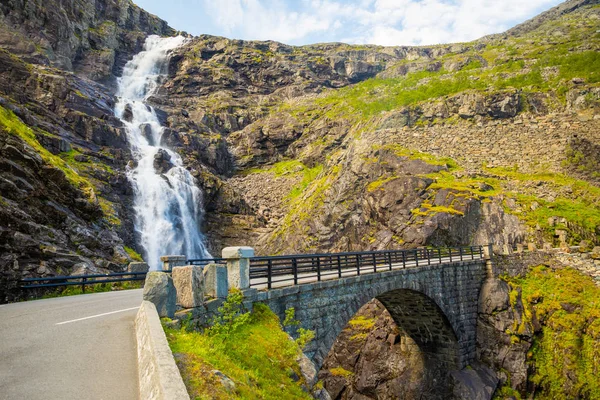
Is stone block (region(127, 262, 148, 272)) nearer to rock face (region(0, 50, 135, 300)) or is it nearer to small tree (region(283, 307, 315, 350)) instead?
rock face (region(0, 50, 135, 300))

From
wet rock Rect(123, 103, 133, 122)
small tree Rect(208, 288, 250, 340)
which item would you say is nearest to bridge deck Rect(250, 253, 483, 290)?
small tree Rect(208, 288, 250, 340)

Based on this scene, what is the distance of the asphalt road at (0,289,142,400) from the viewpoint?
14.9 feet

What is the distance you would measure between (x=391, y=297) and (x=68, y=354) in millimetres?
17381

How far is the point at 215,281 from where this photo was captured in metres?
8.53

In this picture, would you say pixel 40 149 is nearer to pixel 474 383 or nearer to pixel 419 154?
pixel 419 154

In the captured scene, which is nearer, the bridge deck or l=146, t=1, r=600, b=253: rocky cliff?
the bridge deck

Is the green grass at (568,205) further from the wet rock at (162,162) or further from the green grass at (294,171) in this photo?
the wet rock at (162,162)

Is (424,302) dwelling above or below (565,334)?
above

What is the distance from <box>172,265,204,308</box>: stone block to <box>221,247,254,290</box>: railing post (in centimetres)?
127

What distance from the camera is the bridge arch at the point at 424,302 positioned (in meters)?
12.2

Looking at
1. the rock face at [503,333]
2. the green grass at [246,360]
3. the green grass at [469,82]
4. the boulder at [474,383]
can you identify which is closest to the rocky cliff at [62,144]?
the green grass at [246,360]

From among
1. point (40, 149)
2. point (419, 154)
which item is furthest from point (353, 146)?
point (40, 149)

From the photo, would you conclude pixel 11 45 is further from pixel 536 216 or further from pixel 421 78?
pixel 536 216

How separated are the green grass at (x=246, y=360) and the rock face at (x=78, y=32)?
5713cm
